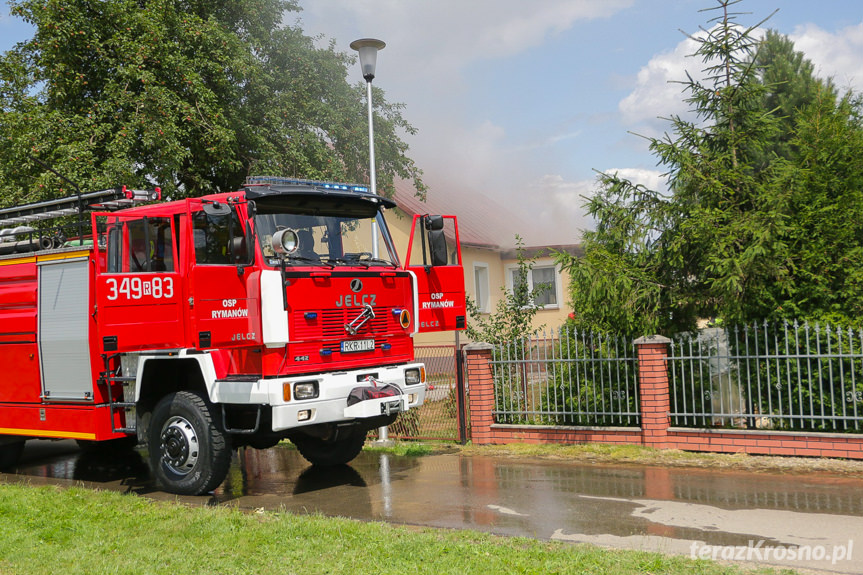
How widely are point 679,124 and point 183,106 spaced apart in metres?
9.00

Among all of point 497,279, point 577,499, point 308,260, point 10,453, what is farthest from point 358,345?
point 497,279

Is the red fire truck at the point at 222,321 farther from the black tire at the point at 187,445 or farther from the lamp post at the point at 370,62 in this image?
the lamp post at the point at 370,62

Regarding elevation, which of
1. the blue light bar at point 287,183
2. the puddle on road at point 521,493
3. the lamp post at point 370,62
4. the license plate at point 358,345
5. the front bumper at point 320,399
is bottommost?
the puddle on road at point 521,493

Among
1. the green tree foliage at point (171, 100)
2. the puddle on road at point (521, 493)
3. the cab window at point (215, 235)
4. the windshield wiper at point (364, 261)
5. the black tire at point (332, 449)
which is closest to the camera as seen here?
the puddle on road at point (521, 493)

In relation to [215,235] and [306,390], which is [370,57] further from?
[306,390]

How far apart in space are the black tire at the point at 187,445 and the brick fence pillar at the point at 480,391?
154 inches

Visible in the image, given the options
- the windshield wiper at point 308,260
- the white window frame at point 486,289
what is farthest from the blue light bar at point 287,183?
the white window frame at point 486,289

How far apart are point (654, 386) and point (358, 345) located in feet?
12.5

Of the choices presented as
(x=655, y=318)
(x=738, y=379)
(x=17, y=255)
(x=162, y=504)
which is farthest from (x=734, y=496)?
(x=17, y=255)

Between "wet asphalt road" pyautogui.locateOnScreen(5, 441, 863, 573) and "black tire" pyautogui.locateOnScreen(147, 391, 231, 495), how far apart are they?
11.3 inches

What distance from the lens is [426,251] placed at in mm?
9195

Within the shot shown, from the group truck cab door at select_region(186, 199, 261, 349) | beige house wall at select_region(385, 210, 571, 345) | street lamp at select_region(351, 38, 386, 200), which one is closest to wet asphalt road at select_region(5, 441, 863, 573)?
truck cab door at select_region(186, 199, 261, 349)

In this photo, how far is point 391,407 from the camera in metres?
8.04

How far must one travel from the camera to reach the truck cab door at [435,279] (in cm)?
894
